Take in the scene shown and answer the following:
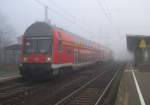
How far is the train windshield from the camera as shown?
1912 centimetres

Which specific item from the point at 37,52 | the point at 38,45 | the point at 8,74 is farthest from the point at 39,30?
the point at 8,74

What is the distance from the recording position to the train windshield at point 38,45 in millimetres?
19122

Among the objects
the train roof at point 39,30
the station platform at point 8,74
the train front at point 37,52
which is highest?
the train roof at point 39,30

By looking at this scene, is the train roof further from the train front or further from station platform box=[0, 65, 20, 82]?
station platform box=[0, 65, 20, 82]

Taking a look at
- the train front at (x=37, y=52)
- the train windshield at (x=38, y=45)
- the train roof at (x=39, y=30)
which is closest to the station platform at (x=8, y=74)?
the train front at (x=37, y=52)

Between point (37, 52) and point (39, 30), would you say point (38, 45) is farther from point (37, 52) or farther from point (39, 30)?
point (39, 30)

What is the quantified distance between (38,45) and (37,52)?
1.49 feet

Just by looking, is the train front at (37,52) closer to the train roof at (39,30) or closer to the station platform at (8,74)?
the train roof at (39,30)

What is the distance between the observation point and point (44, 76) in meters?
19.3

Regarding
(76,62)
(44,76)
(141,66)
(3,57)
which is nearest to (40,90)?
(44,76)

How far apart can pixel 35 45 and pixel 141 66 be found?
48.9 feet

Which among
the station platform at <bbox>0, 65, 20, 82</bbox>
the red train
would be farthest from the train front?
the station platform at <bbox>0, 65, 20, 82</bbox>

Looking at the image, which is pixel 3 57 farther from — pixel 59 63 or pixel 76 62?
pixel 59 63

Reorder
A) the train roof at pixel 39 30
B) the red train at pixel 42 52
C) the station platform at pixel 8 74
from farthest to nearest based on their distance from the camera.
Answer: the station platform at pixel 8 74, the train roof at pixel 39 30, the red train at pixel 42 52
